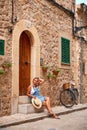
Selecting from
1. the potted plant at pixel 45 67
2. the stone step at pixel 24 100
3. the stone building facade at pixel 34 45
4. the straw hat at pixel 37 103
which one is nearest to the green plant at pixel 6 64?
the stone building facade at pixel 34 45

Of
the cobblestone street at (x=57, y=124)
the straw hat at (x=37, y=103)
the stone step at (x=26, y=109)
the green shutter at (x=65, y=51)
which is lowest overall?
the cobblestone street at (x=57, y=124)

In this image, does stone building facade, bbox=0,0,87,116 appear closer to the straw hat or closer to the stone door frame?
the stone door frame

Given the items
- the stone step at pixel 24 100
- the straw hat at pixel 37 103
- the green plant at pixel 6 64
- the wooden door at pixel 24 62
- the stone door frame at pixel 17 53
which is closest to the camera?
the green plant at pixel 6 64

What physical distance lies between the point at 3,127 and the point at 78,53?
23.8 ft

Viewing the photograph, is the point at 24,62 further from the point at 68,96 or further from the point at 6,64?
the point at 68,96

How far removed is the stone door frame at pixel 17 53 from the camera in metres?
9.08

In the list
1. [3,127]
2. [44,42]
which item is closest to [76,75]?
[44,42]

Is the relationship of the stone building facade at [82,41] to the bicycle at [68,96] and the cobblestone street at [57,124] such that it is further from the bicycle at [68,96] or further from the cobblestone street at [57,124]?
the cobblestone street at [57,124]

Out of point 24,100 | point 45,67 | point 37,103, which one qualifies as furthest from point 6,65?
point 45,67

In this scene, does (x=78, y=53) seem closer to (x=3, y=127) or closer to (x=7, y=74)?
(x=7, y=74)

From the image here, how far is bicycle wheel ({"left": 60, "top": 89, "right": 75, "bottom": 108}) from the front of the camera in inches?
463

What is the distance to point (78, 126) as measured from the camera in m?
7.67

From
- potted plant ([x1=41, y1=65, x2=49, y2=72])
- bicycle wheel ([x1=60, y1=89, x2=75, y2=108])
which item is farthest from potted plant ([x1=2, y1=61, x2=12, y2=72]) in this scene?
bicycle wheel ([x1=60, y1=89, x2=75, y2=108])

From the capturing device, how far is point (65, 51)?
→ 12.4 metres
